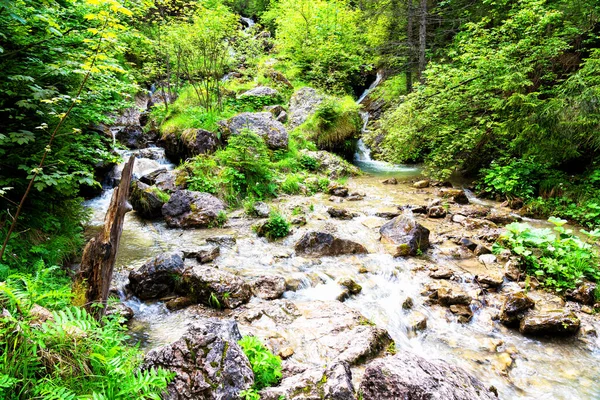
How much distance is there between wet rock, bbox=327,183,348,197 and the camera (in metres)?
10.7

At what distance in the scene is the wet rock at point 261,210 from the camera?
8.86 m

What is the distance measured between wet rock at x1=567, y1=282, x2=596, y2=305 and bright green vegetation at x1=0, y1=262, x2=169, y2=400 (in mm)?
6299

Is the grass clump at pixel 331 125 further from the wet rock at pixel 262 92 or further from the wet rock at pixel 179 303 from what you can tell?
the wet rock at pixel 179 303

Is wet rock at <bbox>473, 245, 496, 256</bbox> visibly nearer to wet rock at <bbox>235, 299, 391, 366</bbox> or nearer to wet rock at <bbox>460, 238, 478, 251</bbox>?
wet rock at <bbox>460, 238, 478, 251</bbox>

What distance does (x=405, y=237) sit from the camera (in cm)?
688

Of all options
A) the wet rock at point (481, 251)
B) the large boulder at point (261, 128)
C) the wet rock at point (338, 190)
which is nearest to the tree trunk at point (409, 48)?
the large boulder at point (261, 128)

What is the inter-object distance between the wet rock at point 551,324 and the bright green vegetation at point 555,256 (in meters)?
1.03

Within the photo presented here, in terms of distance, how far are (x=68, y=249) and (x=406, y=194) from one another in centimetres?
951

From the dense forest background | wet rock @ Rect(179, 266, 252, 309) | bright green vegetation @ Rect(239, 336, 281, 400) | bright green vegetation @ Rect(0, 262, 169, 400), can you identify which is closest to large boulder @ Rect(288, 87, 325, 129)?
the dense forest background

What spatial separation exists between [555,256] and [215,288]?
6212 millimetres

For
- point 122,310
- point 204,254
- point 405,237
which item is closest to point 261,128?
point 204,254

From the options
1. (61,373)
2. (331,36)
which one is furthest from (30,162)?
(331,36)

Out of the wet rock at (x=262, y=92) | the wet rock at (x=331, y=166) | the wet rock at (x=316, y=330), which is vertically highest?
the wet rock at (x=262, y=92)

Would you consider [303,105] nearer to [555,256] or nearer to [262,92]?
[262,92]
